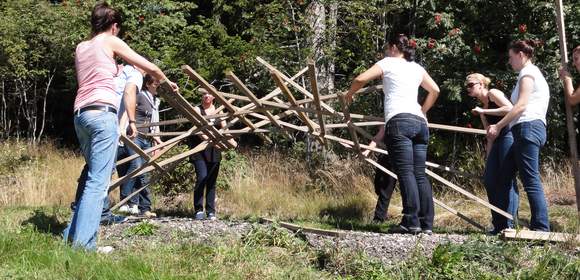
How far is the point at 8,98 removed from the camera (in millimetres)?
14930

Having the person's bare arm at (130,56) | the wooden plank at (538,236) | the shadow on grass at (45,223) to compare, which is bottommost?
the shadow on grass at (45,223)

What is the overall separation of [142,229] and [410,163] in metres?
2.32

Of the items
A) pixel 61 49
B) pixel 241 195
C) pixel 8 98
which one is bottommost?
pixel 241 195

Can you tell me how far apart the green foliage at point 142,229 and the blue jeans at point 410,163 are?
2113 millimetres

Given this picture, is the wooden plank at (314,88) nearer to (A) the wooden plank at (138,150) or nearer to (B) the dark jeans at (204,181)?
(B) the dark jeans at (204,181)

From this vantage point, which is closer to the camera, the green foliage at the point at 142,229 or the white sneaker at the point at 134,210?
the green foliage at the point at 142,229

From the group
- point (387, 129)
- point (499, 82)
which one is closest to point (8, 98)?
point (499, 82)

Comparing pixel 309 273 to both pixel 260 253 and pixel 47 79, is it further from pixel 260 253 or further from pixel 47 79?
pixel 47 79

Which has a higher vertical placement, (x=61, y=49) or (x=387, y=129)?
(x=61, y=49)

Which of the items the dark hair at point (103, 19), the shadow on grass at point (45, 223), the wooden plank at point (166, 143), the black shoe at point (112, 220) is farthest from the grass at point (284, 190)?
the dark hair at point (103, 19)

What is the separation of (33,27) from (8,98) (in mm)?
2181

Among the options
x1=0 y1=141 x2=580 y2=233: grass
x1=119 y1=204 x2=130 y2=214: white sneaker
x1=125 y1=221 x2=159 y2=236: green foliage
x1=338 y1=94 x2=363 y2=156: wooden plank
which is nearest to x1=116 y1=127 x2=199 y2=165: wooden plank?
x1=119 y1=204 x2=130 y2=214: white sneaker

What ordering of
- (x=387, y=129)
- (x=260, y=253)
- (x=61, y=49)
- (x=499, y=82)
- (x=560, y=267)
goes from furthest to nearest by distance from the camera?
(x=61, y=49)
(x=499, y=82)
(x=387, y=129)
(x=260, y=253)
(x=560, y=267)

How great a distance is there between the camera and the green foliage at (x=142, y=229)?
578 centimetres
